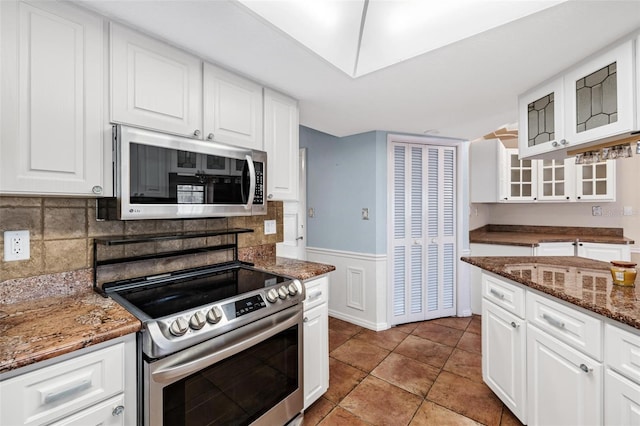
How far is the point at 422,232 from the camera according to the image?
338cm

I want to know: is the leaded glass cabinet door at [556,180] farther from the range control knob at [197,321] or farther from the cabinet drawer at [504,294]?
the range control knob at [197,321]

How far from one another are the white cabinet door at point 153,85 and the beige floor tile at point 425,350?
2.51 metres

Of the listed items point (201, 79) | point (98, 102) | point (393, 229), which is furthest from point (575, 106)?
point (98, 102)

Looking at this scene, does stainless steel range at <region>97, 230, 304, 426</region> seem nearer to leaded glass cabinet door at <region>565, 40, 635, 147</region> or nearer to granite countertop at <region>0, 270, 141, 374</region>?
granite countertop at <region>0, 270, 141, 374</region>

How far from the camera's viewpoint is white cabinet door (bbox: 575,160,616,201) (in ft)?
11.3

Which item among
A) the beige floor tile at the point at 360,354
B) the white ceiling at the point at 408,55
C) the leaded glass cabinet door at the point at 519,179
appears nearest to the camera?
the white ceiling at the point at 408,55

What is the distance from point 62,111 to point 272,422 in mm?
1713

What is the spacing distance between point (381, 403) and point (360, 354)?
2.19 feet

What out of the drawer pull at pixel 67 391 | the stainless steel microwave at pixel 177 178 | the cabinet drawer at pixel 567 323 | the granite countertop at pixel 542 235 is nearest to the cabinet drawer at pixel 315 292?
the stainless steel microwave at pixel 177 178

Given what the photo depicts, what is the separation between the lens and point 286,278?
168 cm

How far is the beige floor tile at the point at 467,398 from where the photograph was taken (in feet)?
6.10

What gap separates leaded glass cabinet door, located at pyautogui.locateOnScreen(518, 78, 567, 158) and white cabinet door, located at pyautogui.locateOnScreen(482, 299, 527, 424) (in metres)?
1.10

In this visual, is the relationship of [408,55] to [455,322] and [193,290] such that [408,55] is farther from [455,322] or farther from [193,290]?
[455,322]

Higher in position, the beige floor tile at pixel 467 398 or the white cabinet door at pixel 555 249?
the white cabinet door at pixel 555 249
